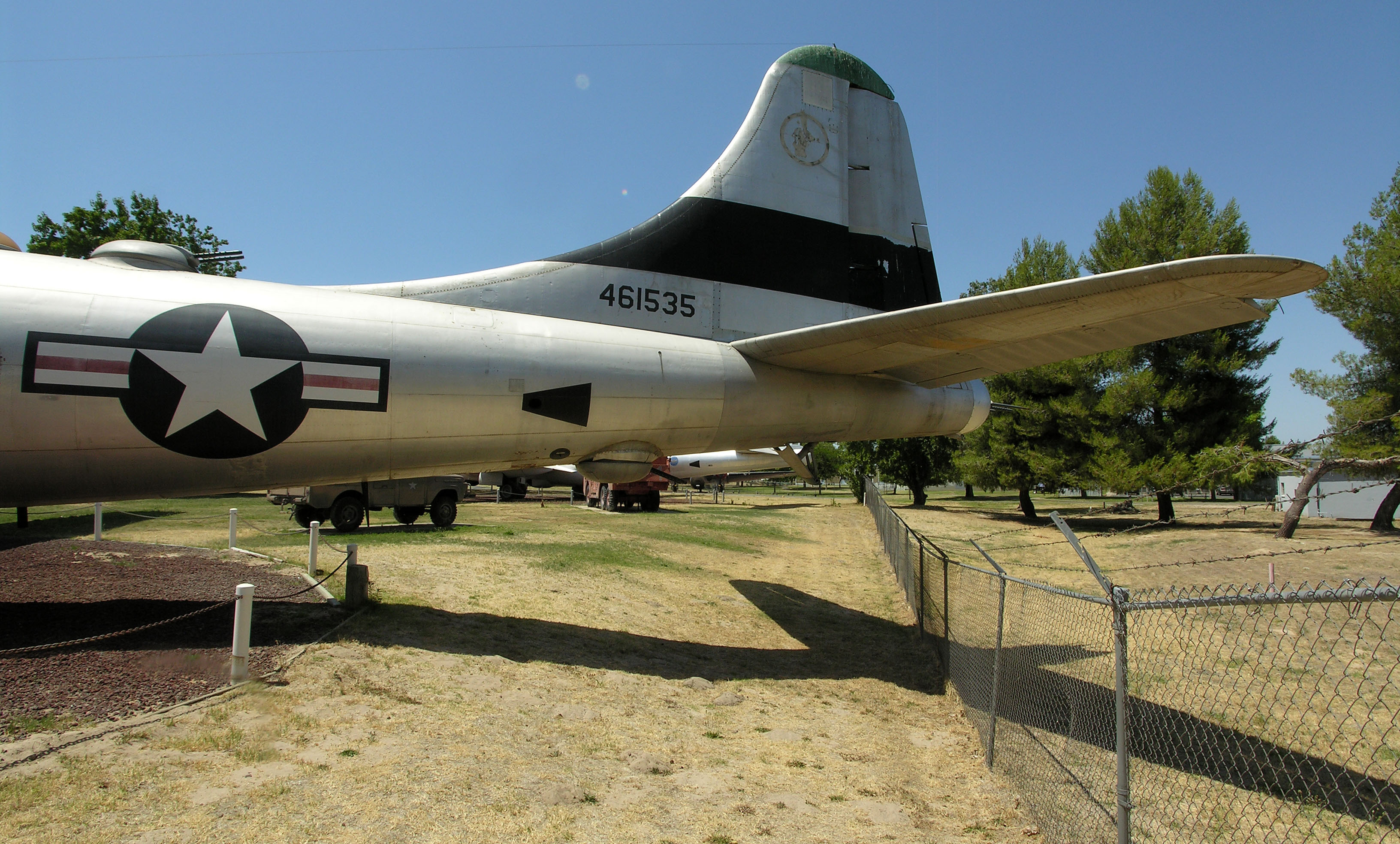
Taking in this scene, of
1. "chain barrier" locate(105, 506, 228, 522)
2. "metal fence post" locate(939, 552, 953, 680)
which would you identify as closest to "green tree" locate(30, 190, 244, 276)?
"chain barrier" locate(105, 506, 228, 522)

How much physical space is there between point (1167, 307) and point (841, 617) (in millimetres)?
6977

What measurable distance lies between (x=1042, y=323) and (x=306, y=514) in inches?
698

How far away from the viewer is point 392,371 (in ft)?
25.8

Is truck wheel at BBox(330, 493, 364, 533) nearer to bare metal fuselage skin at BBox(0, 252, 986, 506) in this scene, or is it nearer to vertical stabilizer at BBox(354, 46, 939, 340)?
bare metal fuselage skin at BBox(0, 252, 986, 506)

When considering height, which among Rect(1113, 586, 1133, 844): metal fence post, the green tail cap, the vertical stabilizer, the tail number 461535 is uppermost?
the green tail cap

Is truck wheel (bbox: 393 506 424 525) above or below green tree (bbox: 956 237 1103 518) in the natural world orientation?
below

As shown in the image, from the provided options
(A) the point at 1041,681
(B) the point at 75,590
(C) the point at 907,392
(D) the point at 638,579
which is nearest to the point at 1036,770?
(A) the point at 1041,681

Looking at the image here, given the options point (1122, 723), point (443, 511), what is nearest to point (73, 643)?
point (1122, 723)

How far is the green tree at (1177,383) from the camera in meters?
27.9

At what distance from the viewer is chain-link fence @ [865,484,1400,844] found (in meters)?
4.27

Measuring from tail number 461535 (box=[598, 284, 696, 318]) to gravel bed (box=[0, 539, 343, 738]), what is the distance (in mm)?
5203

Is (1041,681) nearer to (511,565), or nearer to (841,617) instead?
(841,617)

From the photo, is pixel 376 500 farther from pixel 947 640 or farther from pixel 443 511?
pixel 947 640

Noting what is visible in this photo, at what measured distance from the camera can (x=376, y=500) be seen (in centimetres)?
1920
